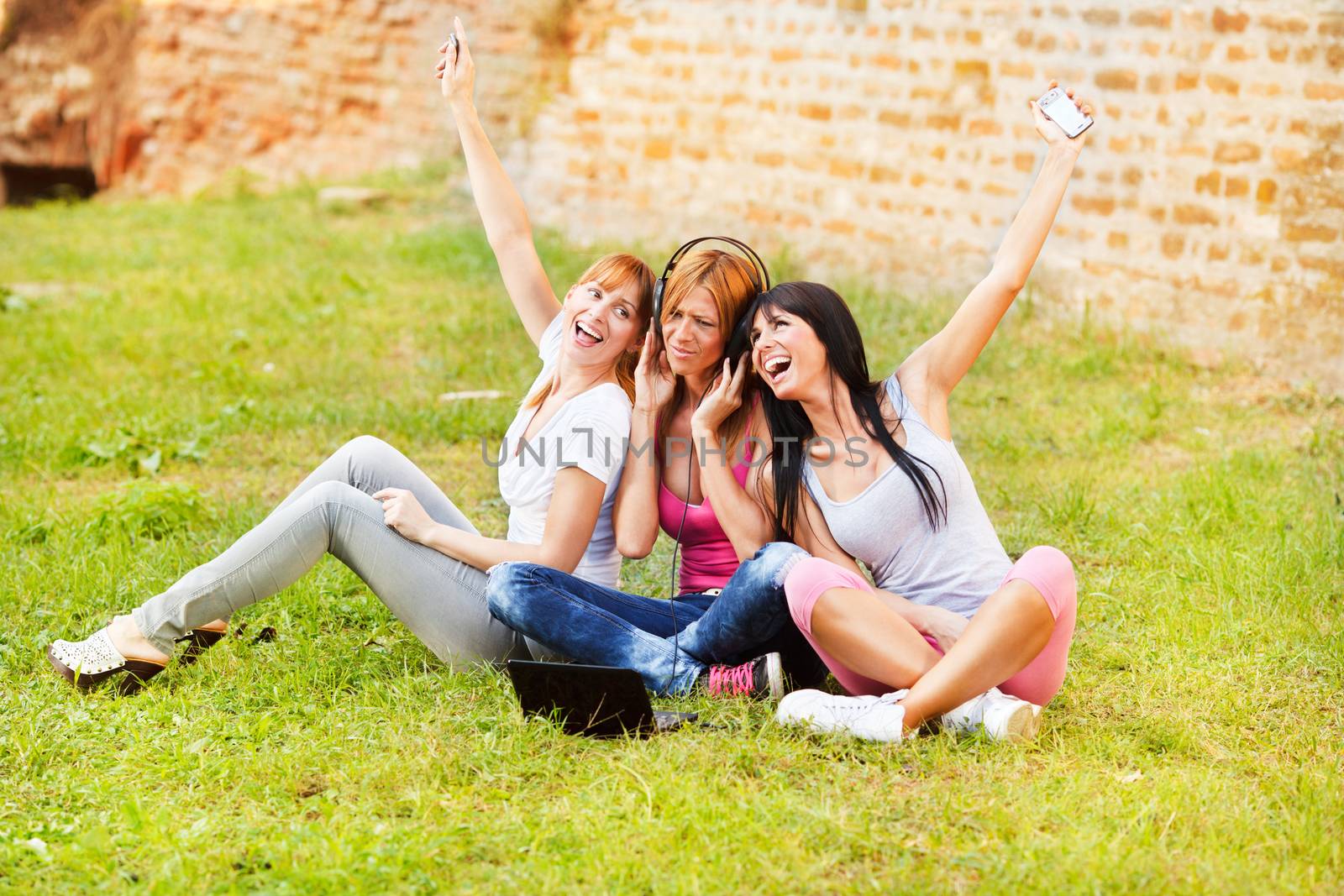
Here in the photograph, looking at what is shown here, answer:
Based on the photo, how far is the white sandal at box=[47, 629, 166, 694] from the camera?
143 inches

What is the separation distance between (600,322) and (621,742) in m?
1.20

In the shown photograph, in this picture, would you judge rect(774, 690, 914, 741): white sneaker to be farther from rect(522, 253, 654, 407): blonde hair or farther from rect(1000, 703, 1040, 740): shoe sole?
rect(522, 253, 654, 407): blonde hair

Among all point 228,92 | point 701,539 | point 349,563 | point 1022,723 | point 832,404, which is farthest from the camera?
point 228,92

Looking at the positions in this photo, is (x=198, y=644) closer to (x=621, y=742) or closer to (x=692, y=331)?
(x=621, y=742)

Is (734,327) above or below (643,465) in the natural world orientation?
above

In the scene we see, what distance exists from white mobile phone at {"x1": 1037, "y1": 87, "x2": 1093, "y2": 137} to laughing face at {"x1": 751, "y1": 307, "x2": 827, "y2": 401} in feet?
3.11

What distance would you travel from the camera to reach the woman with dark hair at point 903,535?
323cm

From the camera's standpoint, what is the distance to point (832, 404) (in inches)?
141

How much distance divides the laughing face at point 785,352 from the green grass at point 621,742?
35.1 inches

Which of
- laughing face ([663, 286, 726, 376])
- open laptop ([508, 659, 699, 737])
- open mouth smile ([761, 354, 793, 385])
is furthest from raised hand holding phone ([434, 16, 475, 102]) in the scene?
open laptop ([508, 659, 699, 737])

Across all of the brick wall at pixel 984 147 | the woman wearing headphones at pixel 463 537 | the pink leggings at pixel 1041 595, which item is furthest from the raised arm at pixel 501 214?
the brick wall at pixel 984 147

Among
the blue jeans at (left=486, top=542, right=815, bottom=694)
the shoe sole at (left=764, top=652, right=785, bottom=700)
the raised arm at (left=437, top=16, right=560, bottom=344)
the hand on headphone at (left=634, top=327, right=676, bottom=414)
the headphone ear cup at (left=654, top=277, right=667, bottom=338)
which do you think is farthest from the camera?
the raised arm at (left=437, top=16, right=560, bottom=344)

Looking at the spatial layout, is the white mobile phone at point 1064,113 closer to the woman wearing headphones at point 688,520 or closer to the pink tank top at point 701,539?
the woman wearing headphones at point 688,520

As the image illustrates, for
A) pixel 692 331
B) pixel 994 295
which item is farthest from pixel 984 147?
pixel 692 331
